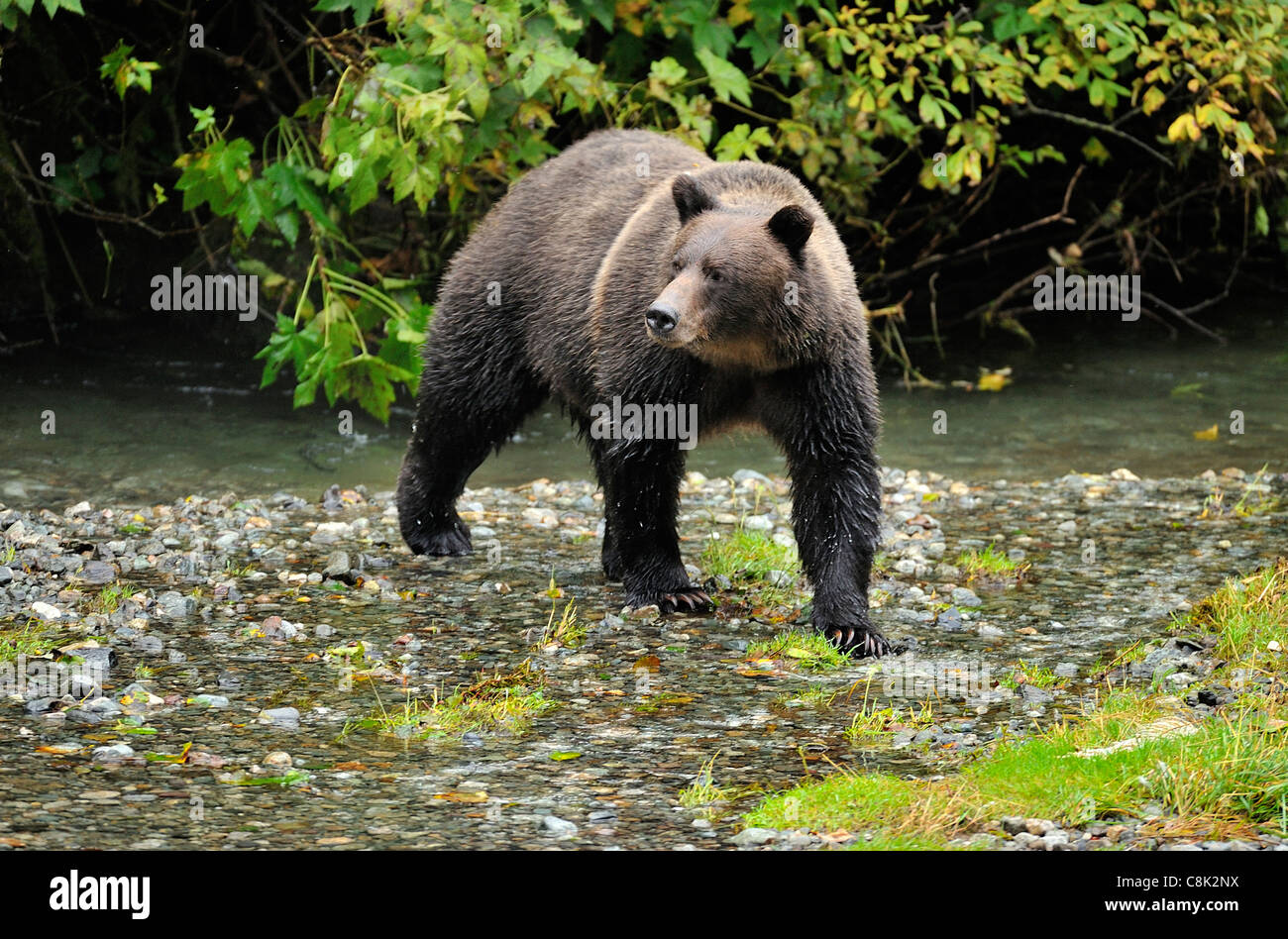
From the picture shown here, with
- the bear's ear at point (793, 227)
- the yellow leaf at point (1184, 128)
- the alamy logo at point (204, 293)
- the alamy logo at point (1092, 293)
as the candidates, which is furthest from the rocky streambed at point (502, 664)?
the alamy logo at point (1092, 293)

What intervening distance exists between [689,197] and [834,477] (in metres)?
1.25

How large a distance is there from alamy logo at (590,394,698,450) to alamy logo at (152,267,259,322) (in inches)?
255

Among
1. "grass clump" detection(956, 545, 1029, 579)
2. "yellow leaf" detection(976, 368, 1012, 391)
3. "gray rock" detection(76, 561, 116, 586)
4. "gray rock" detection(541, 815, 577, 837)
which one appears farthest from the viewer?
"yellow leaf" detection(976, 368, 1012, 391)

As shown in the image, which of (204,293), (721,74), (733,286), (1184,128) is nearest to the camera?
(733,286)

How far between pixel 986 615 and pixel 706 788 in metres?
2.51

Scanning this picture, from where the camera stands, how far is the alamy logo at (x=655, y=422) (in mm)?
6332

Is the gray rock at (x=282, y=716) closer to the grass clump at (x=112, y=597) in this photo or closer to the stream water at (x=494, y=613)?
the stream water at (x=494, y=613)

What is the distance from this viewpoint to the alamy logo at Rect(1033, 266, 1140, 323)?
13.3 metres

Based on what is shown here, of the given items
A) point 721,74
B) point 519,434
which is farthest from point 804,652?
point 519,434

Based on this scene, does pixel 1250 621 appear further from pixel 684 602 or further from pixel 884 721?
pixel 684 602

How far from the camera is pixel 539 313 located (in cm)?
727

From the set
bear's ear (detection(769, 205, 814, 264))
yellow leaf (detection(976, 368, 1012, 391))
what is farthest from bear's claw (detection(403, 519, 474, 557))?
yellow leaf (detection(976, 368, 1012, 391))

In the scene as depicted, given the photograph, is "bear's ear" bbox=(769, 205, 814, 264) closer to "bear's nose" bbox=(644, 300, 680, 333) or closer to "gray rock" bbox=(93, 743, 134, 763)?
"bear's nose" bbox=(644, 300, 680, 333)

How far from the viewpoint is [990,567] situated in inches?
282
